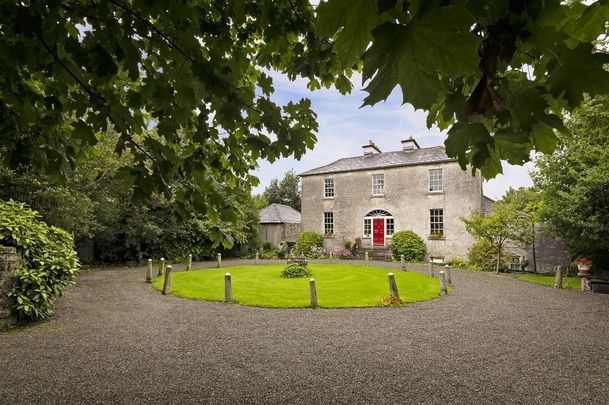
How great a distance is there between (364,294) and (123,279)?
10.9 metres

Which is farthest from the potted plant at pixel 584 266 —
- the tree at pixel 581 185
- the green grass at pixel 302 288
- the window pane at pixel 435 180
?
the window pane at pixel 435 180

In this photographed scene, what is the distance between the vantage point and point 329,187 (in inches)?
1247

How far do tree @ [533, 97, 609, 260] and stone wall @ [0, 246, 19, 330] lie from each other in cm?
1721

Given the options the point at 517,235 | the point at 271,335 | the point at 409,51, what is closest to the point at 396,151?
the point at 517,235

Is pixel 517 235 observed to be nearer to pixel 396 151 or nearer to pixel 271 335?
pixel 396 151

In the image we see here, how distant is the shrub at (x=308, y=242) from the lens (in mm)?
30047

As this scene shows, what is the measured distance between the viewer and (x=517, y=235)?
65.5 ft

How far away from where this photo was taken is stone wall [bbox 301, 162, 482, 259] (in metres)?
25.5

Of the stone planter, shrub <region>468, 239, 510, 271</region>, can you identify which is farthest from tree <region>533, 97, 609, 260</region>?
shrub <region>468, 239, 510, 271</region>

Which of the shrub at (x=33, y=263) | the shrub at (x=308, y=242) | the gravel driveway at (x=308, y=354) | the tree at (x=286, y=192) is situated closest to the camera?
the gravel driveway at (x=308, y=354)

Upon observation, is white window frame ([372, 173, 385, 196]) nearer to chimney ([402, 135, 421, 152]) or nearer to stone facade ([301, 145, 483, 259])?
stone facade ([301, 145, 483, 259])

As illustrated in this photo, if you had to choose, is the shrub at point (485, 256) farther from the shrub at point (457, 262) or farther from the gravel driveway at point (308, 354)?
the gravel driveway at point (308, 354)

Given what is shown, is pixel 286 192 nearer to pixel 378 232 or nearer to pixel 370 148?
pixel 370 148

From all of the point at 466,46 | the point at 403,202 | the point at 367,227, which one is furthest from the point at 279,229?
the point at 466,46
